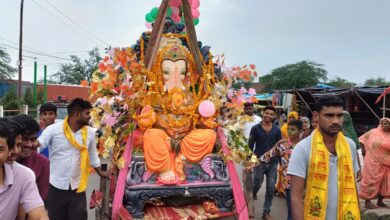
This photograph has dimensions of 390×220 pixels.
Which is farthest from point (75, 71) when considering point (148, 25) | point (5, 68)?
point (148, 25)

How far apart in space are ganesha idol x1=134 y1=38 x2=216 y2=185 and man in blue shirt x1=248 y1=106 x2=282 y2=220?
1.30m

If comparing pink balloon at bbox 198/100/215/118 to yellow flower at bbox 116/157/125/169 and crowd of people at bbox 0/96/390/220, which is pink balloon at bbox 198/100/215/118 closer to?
crowd of people at bbox 0/96/390/220

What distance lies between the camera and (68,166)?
4.14 metres

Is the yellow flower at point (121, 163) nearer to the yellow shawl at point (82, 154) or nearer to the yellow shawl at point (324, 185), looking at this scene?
the yellow shawl at point (82, 154)

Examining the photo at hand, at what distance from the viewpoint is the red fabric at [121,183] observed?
4211 mm

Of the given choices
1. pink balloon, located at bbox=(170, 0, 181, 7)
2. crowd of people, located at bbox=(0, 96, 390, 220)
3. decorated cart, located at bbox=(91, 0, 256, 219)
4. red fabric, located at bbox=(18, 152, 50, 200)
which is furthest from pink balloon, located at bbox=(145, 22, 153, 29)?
red fabric, located at bbox=(18, 152, 50, 200)

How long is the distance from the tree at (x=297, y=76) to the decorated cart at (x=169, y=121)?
28.1 meters

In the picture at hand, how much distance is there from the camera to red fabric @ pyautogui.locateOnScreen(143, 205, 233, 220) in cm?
445

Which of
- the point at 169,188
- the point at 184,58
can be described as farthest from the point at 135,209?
the point at 184,58

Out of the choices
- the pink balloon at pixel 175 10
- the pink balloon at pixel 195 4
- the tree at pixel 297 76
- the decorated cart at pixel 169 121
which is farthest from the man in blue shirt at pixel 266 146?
the tree at pixel 297 76

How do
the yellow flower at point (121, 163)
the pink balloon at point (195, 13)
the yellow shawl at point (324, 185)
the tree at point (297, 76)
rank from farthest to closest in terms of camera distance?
the tree at point (297, 76) → the pink balloon at point (195, 13) → the yellow flower at point (121, 163) → the yellow shawl at point (324, 185)

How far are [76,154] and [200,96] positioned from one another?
192 cm

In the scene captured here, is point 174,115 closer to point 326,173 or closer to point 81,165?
point 81,165

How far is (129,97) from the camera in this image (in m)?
4.95
